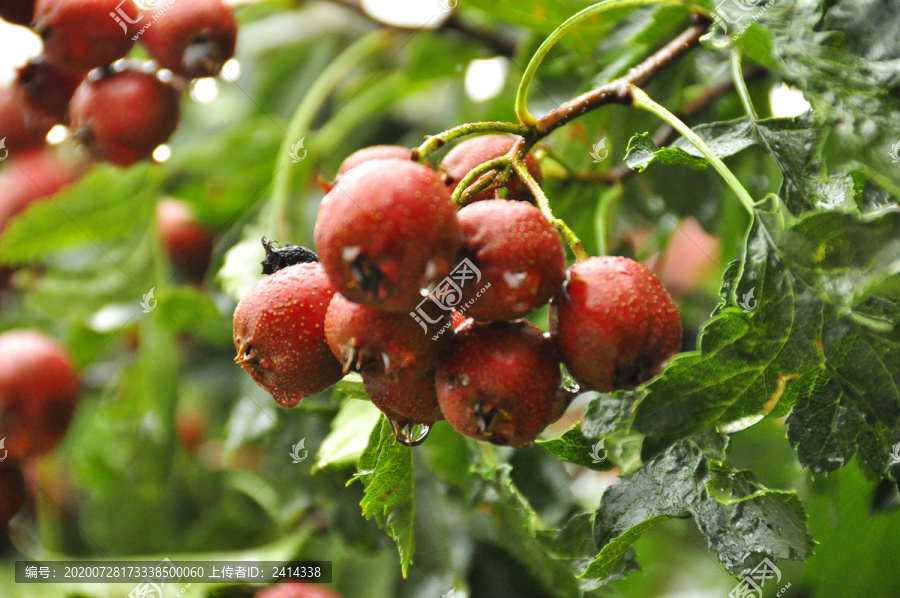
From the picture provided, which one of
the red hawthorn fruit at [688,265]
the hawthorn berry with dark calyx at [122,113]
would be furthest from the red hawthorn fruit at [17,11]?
the red hawthorn fruit at [688,265]

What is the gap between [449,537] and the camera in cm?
107

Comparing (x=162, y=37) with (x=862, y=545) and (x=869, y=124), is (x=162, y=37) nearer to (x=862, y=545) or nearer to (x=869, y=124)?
(x=869, y=124)

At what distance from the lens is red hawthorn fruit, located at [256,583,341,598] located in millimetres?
1035

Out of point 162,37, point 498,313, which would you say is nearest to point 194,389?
point 162,37

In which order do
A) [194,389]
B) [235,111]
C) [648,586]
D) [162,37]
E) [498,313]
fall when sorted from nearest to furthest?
[498,313], [162,37], [648,586], [194,389], [235,111]

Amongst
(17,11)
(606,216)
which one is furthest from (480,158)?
(17,11)

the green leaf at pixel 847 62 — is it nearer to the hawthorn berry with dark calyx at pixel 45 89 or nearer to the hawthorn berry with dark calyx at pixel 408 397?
the hawthorn berry with dark calyx at pixel 408 397

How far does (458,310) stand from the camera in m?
0.57

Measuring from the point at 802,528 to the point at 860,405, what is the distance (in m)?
0.12

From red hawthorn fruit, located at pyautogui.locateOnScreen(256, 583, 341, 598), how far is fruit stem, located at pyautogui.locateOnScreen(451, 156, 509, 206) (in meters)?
0.67

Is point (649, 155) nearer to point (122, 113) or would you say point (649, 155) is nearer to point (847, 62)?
point (847, 62)
